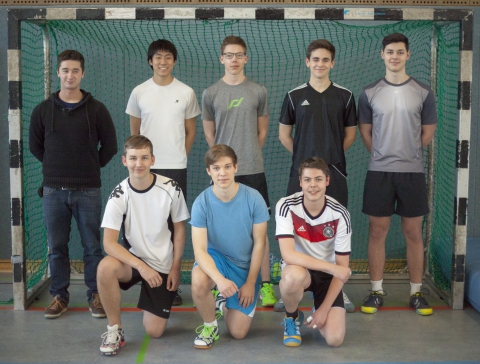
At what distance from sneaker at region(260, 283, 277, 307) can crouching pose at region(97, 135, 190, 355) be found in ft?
2.71

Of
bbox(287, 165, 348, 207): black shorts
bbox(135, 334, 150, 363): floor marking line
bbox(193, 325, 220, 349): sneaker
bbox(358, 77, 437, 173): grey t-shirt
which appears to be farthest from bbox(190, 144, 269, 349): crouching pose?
bbox(358, 77, 437, 173): grey t-shirt

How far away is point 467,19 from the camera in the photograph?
4.18 meters

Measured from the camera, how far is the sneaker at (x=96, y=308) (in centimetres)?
417

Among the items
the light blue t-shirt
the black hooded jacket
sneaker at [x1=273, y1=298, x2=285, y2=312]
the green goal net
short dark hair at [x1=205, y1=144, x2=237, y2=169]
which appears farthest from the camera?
the green goal net

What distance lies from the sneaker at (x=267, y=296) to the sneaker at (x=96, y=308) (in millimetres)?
1103

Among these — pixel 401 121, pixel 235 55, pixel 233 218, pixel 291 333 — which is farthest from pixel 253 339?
pixel 235 55

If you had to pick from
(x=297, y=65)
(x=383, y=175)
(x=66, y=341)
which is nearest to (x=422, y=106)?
(x=383, y=175)

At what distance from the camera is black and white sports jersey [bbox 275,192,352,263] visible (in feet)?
12.1

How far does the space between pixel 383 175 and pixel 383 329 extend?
3.36 feet

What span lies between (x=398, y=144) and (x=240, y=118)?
1.09 metres

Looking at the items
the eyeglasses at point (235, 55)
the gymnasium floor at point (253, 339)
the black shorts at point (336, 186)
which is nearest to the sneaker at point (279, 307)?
the gymnasium floor at point (253, 339)

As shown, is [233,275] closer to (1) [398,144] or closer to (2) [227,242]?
(2) [227,242]

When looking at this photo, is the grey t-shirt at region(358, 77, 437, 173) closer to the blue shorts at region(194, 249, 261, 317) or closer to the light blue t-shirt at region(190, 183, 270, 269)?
the light blue t-shirt at region(190, 183, 270, 269)

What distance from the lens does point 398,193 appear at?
422 centimetres
